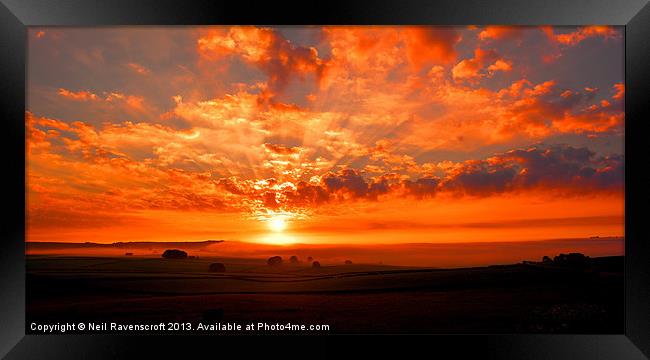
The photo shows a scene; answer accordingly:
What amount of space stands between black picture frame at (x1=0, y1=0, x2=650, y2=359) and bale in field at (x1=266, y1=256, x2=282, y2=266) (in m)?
0.71

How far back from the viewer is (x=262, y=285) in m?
3.73

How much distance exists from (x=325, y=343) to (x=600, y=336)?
2.59 m

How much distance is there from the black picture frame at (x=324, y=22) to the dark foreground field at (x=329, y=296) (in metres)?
0.13

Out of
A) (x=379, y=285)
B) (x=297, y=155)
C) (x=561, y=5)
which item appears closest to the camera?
(x=561, y=5)

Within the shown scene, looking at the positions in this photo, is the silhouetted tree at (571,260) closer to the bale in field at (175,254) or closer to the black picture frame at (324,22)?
the black picture frame at (324,22)

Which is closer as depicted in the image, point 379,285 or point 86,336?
point 86,336

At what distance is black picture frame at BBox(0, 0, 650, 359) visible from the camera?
11.2ft

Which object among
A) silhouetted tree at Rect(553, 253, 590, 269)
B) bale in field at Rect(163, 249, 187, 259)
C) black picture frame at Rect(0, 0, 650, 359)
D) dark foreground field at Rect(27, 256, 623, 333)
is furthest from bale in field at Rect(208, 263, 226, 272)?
silhouetted tree at Rect(553, 253, 590, 269)

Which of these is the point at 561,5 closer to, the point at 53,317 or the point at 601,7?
the point at 601,7

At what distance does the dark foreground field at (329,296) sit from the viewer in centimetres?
353

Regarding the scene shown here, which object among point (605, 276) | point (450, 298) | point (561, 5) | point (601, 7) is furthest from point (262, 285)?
point (601, 7)

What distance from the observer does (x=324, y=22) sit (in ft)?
11.5

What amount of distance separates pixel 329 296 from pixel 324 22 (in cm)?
270

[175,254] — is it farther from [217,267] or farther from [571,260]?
[571,260]
